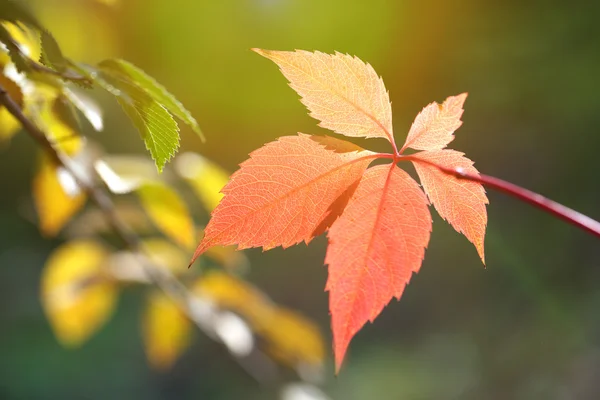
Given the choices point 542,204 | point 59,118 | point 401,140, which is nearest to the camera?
point 542,204

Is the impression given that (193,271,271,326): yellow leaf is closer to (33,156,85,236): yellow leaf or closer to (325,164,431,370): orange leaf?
(33,156,85,236): yellow leaf

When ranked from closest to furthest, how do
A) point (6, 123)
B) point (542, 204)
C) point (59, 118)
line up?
point (542, 204)
point (59, 118)
point (6, 123)

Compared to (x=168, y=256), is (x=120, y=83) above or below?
above

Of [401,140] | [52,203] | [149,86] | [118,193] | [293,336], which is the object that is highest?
[149,86]

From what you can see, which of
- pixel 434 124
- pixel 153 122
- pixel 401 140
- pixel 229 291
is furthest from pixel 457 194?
pixel 401 140

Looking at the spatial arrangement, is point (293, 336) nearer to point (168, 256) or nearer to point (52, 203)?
point (168, 256)

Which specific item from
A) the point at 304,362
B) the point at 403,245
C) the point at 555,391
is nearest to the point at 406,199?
the point at 403,245

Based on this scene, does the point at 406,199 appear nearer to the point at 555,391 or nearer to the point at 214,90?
the point at 555,391
